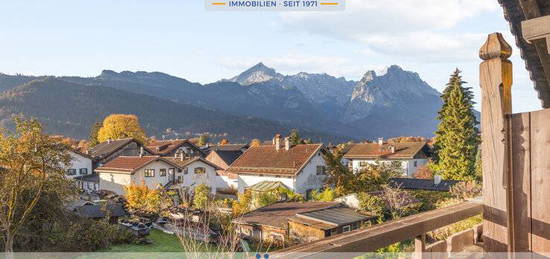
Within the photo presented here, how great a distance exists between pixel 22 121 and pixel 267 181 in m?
18.2

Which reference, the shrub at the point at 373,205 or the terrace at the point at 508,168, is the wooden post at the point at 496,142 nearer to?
the terrace at the point at 508,168

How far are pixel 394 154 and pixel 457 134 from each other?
12694 mm

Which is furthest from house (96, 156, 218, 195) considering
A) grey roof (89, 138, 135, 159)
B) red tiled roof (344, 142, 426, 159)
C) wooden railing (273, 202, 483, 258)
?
wooden railing (273, 202, 483, 258)

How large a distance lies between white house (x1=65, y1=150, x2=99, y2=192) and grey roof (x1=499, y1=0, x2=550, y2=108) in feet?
143

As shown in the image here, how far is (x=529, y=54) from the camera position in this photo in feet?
10.8

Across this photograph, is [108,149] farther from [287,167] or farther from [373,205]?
[373,205]

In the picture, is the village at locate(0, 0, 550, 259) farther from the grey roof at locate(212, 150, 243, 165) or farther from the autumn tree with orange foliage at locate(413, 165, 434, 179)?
the grey roof at locate(212, 150, 243, 165)

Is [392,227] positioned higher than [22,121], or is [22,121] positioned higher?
[22,121]

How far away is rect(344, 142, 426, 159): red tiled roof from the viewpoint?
44.5m

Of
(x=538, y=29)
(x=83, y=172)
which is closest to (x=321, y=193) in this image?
(x=538, y=29)

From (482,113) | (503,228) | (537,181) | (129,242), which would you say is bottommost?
(129,242)

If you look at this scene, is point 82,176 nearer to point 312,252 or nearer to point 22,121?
point 22,121

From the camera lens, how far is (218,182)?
134 ft

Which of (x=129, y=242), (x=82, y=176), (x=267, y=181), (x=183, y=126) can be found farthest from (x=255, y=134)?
(x=129, y=242)
